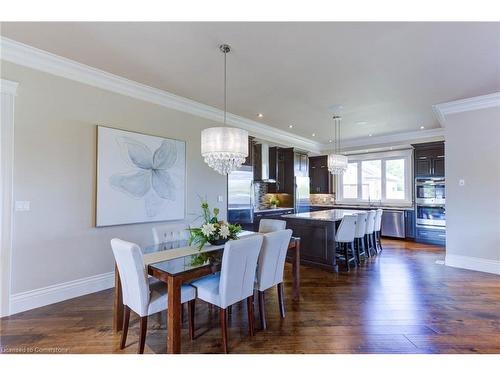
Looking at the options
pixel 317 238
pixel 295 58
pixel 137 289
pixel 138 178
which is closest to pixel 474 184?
pixel 317 238

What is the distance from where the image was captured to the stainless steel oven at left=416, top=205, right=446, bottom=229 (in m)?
6.09

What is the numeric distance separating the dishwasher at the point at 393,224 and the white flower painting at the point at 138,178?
5587mm

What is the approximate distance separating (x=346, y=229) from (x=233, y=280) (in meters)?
2.71

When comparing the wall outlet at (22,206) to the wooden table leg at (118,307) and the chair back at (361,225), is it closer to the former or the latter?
the wooden table leg at (118,307)

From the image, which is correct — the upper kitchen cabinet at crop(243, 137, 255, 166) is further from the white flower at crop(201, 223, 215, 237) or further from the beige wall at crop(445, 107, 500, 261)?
the beige wall at crop(445, 107, 500, 261)

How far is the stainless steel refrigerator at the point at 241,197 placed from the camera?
5.15m

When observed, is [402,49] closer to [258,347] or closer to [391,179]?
[258,347]

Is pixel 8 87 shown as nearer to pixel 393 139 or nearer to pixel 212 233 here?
pixel 212 233

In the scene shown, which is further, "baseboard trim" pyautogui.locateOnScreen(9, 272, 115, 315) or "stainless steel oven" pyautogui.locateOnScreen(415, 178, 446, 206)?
"stainless steel oven" pyautogui.locateOnScreen(415, 178, 446, 206)

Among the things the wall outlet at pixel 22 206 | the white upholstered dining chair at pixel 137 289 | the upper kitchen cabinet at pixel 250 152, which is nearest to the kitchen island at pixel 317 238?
the upper kitchen cabinet at pixel 250 152

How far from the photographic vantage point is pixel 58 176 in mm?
2984

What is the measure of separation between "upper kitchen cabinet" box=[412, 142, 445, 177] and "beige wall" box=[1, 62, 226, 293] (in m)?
6.61

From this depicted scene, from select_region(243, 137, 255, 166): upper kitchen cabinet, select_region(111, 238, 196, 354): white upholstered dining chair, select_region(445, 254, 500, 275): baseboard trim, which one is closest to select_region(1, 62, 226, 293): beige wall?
select_region(111, 238, 196, 354): white upholstered dining chair

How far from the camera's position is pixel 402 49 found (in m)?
2.68
